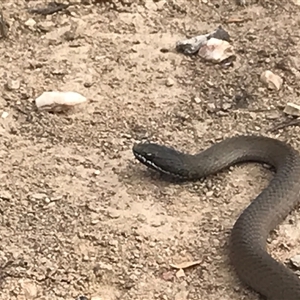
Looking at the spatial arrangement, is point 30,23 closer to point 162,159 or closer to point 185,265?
point 162,159

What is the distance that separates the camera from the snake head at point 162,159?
4840mm

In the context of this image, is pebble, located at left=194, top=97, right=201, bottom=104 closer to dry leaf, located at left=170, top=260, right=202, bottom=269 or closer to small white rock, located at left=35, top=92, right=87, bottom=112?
small white rock, located at left=35, top=92, right=87, bottom=112

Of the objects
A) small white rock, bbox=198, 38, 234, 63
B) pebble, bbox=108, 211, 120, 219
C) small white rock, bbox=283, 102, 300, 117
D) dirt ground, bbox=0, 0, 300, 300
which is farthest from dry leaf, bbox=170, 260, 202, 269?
small white rock, bbox=198, 38, 234, 63

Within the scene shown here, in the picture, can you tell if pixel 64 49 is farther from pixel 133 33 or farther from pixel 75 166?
pixel 75 166

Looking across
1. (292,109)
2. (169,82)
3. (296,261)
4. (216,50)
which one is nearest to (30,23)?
(169,82)

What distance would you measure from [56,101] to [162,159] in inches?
35.6

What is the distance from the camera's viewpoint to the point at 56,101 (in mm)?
5379

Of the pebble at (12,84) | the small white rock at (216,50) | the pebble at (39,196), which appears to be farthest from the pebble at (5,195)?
the small white rock at (216,50)

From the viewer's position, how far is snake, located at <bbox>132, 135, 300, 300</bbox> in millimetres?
4109

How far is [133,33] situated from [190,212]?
188cm

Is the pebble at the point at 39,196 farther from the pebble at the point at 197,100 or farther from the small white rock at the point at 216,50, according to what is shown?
the small white rock at the point at 216,50

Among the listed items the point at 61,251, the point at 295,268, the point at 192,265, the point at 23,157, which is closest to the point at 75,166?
the point at 23,157

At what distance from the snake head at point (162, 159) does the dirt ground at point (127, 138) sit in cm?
9

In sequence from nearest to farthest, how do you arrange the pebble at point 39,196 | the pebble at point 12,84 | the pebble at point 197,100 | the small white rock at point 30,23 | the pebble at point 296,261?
the pebble at point 296,261
the pebble at point 39,196
the pebble at point 197,100
the pebble at point 12,84
the small white rock at point 30,23
